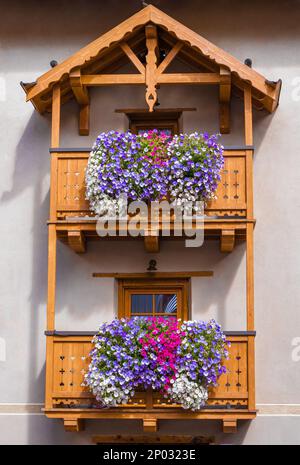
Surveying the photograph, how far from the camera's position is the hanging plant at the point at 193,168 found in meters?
14.1

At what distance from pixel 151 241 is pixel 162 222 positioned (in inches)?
16.3

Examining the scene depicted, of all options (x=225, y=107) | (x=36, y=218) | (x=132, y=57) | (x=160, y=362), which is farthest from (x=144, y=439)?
(x=132, y=57)

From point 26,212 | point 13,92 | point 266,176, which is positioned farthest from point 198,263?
point 13,92

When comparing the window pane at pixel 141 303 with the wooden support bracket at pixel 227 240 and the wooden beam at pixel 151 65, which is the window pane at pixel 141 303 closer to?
the wooden support bracket at pixel 227 240

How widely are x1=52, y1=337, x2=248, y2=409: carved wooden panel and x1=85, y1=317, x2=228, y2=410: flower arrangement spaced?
0.14 metres

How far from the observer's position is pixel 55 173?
571 inches

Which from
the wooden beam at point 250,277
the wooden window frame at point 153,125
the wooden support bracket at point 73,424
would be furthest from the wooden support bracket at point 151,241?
the wooden support bracket at point 73,424

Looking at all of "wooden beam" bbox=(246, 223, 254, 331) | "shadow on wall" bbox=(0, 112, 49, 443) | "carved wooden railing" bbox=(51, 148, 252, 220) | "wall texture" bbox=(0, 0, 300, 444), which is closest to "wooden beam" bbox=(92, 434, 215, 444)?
"wall texture" bbox=(0, 0, 300, 444)

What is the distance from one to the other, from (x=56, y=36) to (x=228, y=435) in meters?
6.17

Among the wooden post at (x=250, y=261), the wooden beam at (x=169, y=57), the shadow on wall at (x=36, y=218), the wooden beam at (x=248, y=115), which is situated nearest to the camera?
the wooden post at (x=250, y=261)

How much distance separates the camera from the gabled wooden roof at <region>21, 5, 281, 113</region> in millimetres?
14398

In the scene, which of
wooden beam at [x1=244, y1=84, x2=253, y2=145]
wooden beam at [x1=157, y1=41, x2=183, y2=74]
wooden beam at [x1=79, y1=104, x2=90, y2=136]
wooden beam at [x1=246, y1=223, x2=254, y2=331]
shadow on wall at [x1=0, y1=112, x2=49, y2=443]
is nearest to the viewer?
wooden beam at [x1=246, y1=223, x2=254, y2=331]

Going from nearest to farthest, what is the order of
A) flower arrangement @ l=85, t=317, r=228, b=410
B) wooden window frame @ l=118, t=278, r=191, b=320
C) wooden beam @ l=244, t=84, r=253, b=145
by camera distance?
flower arrangement @ l=85, t=317, r=228, b=410 < wooden beam @ l=244, t=84, r=253, b=145 < wooden window frame @ l=118, t=278, r=191, b=320

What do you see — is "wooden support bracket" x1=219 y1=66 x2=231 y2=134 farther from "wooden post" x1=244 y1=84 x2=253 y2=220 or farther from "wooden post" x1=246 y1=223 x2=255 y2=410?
"wooden post" x1=246 y1=223 x2=255 y2=410
